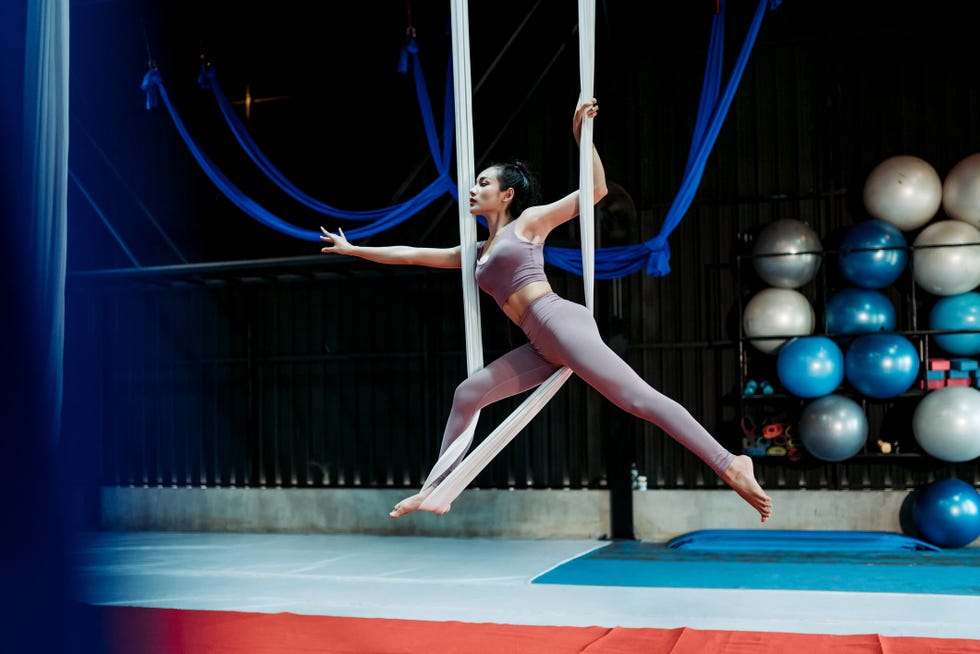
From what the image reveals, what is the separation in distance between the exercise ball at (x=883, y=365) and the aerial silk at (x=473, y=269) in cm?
372

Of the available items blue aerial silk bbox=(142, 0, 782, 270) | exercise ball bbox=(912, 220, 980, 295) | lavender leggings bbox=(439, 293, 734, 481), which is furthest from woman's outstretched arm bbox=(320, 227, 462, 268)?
exercise ball bbox=(912, 220, 980, 295)

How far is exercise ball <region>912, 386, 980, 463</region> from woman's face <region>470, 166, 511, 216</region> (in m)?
4.12

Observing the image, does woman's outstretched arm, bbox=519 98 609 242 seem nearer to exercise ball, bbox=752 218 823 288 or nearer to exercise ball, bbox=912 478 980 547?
exercise ball, bbox=752 218 823 288

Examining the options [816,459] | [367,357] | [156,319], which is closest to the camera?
[816,459]

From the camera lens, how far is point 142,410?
31.3ft

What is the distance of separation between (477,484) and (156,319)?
3531mm

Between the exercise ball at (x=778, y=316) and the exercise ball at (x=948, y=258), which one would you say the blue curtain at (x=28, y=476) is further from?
the exercise ball at (x=948, y=258)

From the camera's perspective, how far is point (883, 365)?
655cm

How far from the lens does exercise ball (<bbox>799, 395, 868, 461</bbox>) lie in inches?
262

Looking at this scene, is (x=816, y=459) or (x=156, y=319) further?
(x=156, y=319)

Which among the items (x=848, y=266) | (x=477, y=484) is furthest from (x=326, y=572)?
(x=848, y=266)

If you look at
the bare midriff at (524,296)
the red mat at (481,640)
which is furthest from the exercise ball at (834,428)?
the bare midriff at (524,296)

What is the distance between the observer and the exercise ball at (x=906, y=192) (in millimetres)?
6836

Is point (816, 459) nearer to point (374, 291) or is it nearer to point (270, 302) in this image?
point (374, 291)
